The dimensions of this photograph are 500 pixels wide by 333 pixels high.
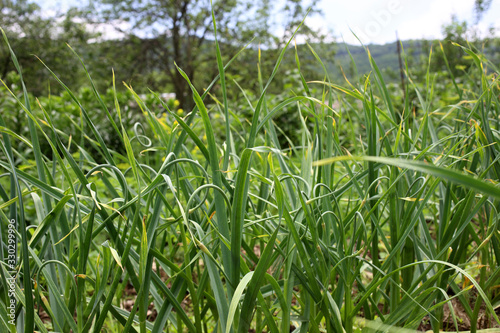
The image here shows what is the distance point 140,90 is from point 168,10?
12.2 ft

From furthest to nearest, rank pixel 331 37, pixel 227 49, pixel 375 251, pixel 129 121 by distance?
pixel 331 37 < pixel 227 49 < pixel 129 121 < pixel 375 251

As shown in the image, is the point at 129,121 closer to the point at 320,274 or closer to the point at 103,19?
the point at 320,274

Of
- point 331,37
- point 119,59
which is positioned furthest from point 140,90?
point 331,37

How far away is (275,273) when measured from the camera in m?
0.72

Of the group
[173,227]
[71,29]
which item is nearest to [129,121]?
[173,227]

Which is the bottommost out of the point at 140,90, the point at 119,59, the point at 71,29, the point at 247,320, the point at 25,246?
the point at 247,320

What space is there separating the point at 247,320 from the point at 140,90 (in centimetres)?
1758

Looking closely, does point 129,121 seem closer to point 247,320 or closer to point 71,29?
point 247,320

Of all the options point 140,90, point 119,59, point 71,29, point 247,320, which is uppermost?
point 71,29

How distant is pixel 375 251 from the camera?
0.80m

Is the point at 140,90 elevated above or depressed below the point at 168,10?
below

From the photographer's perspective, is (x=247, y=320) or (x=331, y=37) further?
(x=331, y=37)

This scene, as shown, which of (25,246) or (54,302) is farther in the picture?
(54,302)

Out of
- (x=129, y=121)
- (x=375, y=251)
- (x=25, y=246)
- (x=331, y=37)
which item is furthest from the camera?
(x=331, y=37)
